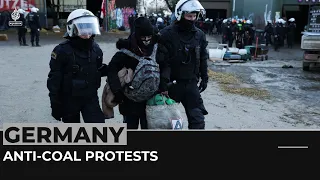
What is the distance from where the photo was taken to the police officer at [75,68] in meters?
3.58

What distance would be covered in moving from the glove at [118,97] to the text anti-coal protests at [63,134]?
105 centimetres

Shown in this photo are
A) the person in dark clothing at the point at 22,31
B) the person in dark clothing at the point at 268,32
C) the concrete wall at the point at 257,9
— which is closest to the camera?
the person in dark clothing at the point at 22,31

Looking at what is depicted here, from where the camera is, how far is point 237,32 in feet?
65.3

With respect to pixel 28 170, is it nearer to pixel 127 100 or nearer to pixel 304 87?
pixel 127 100

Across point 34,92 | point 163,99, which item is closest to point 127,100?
point 163,99

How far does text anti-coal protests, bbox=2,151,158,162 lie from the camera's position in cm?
257

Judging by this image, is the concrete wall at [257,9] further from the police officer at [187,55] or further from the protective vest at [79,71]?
the protective vest at [79,71]

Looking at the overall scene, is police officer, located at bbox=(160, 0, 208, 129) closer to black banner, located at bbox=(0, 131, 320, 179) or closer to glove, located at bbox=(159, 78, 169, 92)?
glove, located at bbox=(159, 78, 169, 92)

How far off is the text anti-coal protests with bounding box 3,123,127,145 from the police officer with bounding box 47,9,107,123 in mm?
1021

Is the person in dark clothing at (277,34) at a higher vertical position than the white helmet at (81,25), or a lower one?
lower

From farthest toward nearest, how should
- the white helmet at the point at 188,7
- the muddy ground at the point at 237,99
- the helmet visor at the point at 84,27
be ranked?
the muddy ground at the point at 237,99 → the white helmet at the point at 188,7 → the helmet visor at the point at 84,27

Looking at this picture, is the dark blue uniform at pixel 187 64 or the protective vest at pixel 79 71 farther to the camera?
the dark blue uniform at pixel 187 64

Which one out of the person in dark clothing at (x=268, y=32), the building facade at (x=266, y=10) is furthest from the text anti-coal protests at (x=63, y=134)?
the building facade at (x=266, y=10)

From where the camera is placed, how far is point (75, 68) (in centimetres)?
358
